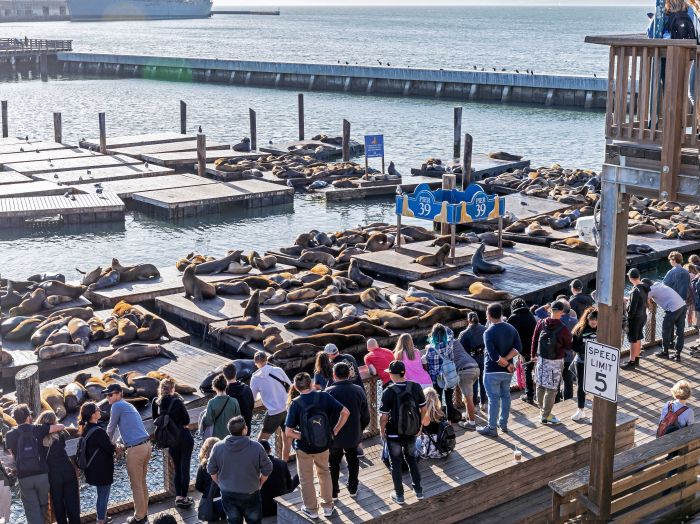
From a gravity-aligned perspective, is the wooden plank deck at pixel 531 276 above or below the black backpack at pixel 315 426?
below

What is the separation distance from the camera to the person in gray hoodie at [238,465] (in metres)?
6.84

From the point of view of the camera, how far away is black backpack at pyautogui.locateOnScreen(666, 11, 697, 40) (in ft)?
22.0

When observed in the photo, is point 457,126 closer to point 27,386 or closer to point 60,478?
point 27,386

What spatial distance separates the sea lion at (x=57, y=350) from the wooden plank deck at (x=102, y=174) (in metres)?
14.7

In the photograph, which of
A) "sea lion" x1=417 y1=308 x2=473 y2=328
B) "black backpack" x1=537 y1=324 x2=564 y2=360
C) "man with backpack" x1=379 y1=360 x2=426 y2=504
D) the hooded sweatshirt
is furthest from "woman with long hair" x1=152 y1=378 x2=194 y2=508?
"sea lion" x1=417 y1=308 x2=473 y2=328

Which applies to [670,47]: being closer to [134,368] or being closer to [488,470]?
[488,470]

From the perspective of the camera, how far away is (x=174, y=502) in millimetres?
8445

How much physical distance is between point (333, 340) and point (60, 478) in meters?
6.65

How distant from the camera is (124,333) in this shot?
13.8 meters

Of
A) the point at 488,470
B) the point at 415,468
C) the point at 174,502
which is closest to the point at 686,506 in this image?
the point at 488,470

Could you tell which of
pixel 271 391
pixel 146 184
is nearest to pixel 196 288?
pixel 271 391

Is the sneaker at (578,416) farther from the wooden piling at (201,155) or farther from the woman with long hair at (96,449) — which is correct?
the wooden piling at (201,155)

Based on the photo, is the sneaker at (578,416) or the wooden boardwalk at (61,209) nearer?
the sneaker at (578,416)

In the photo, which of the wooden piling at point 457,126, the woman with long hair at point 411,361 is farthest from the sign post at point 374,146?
the woman with long hair at point 411,361
